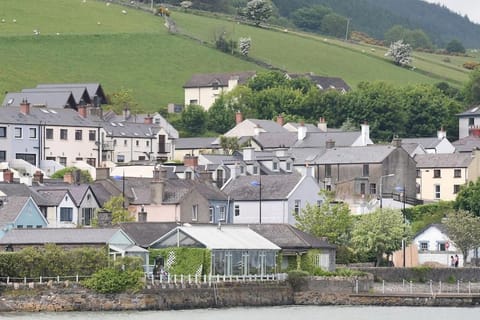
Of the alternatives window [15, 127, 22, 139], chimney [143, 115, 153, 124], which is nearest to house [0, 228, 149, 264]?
window [15, 127, 22, 139]

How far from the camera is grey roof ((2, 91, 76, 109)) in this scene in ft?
495

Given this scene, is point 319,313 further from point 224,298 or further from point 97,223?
point 97,223

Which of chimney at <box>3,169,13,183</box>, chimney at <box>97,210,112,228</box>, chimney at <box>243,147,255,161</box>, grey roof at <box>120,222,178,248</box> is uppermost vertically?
chimney at <box>243,147,255,161</box>

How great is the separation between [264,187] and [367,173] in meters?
17.1

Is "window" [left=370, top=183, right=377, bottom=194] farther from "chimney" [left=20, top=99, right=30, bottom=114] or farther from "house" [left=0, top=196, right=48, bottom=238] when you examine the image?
"house" [left=0, top=196, right=48, bottom=238]

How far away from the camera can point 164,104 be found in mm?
189125

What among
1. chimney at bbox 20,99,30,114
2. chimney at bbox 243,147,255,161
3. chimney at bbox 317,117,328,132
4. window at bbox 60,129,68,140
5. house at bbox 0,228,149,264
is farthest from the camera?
chimney at bbox 317,117,328,132

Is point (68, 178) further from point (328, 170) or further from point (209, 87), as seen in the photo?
point (209, 87)

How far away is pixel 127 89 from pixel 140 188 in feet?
273

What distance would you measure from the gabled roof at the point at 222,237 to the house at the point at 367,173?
94.3ft

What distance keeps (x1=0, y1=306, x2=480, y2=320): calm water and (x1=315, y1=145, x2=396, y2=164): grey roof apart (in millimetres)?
39700

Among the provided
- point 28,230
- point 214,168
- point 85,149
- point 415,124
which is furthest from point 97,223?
point 415,124

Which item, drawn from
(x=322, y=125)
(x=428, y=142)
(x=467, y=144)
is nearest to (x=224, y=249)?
(x=428, y=142)

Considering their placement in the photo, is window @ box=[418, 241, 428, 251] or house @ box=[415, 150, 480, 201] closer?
window @ box=[418, 241, 428, 251]
